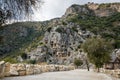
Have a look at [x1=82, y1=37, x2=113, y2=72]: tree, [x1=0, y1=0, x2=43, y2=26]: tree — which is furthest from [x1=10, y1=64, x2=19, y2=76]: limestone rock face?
[x1=82, y1=37, x2=113, y2=72]: tree

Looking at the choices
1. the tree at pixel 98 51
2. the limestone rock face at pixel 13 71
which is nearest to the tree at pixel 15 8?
the limestone rock face at pixel 13 71

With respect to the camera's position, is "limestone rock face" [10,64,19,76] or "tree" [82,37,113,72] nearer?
"limestone rock face" [10,64,19,76]

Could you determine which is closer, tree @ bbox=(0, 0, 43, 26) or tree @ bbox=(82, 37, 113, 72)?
tree @ bbox=(0, 0, 43, 26)

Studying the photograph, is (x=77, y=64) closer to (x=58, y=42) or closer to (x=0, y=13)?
(x=58, y=42)

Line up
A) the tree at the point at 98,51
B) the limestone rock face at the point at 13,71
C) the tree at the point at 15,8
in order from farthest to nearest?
the tree at the point at 98,51, the limestone rock face at the point at 13,71, the tree at the point at 15,8

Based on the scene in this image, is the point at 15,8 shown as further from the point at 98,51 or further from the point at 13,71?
the point at 98,51

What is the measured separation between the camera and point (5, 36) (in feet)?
32.4

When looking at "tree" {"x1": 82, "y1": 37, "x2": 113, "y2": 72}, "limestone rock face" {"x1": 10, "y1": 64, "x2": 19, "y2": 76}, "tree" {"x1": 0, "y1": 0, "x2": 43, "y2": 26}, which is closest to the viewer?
"tree" {"x1": 0, "y1": 0, "x2": 43, "y2": 26}

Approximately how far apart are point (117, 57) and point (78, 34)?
80.4 m

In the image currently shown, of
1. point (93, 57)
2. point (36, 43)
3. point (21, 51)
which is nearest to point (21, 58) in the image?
point (21, 51)

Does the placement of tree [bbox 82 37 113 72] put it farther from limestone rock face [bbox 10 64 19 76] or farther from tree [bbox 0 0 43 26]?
tree [bbox 0 0 43 26]

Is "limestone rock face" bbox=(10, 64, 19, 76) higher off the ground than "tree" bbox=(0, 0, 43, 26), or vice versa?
"tree" bbox=(0, 0, 43, 26)

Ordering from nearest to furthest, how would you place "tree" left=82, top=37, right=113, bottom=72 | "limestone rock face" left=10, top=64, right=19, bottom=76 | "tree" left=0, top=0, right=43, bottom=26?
1. "tree" left=0, top=0, right=43, bottom=26
2. "limestone rock face" left=10, top=64, right=19, bottom=76
3. "tree" left=82, top=37, right=113, bottom=72

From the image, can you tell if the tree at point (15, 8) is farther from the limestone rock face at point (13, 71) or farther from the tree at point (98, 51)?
the tree at point (98, 51)
